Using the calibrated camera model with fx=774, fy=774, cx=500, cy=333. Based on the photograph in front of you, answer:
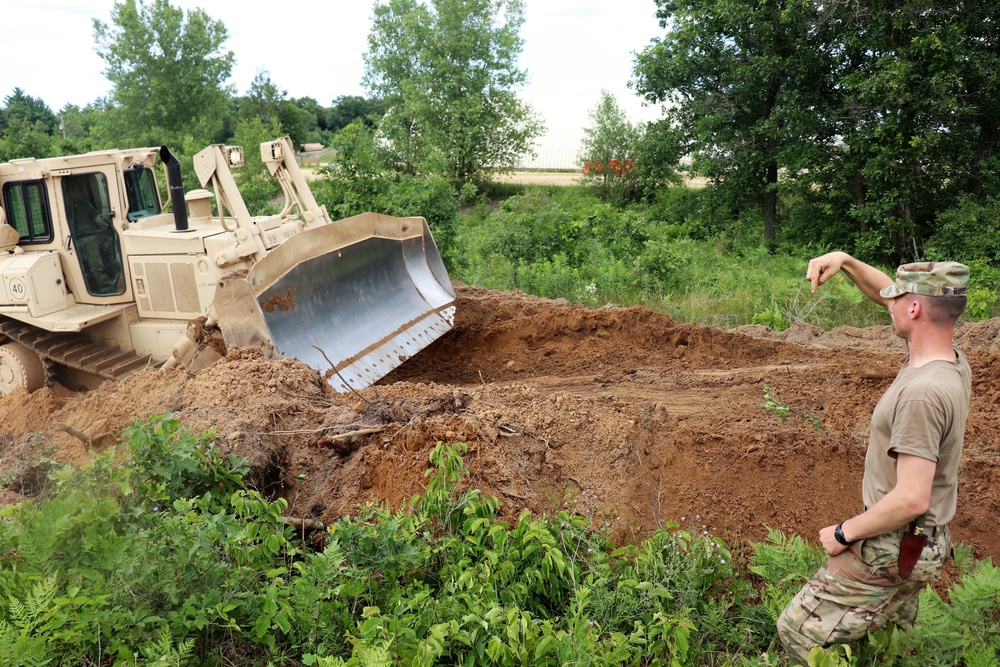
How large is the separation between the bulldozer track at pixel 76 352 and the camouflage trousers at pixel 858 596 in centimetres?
640

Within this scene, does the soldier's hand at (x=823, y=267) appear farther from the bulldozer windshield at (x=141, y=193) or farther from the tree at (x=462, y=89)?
the tree at (x=462, y=89)

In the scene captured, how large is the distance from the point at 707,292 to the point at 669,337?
2.82m

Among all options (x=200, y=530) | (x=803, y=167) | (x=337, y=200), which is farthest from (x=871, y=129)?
(x=200, y=530)

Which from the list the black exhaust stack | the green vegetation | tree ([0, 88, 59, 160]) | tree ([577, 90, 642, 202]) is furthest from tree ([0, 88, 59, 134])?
the green vegetation

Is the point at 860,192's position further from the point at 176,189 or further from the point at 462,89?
the point at 462,89

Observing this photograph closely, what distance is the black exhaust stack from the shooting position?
7416 mm

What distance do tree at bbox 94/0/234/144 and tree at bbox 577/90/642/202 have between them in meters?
17.3

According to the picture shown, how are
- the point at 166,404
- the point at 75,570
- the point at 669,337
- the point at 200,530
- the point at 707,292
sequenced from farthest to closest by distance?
the point at 707,292, the point at 669,337, the point at 166,404, the point at 200,530, the point at 75,570

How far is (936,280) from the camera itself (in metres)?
2.78

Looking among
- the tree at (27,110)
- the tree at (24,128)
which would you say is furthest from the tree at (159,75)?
the tree at (27,110)

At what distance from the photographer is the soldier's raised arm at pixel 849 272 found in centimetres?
314

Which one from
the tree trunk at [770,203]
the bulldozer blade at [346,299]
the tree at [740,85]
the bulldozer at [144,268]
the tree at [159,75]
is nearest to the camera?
the bulldozer blade at [346,299]

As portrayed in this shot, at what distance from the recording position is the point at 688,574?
3688mm

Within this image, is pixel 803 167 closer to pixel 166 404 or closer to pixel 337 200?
pixel 337 200
